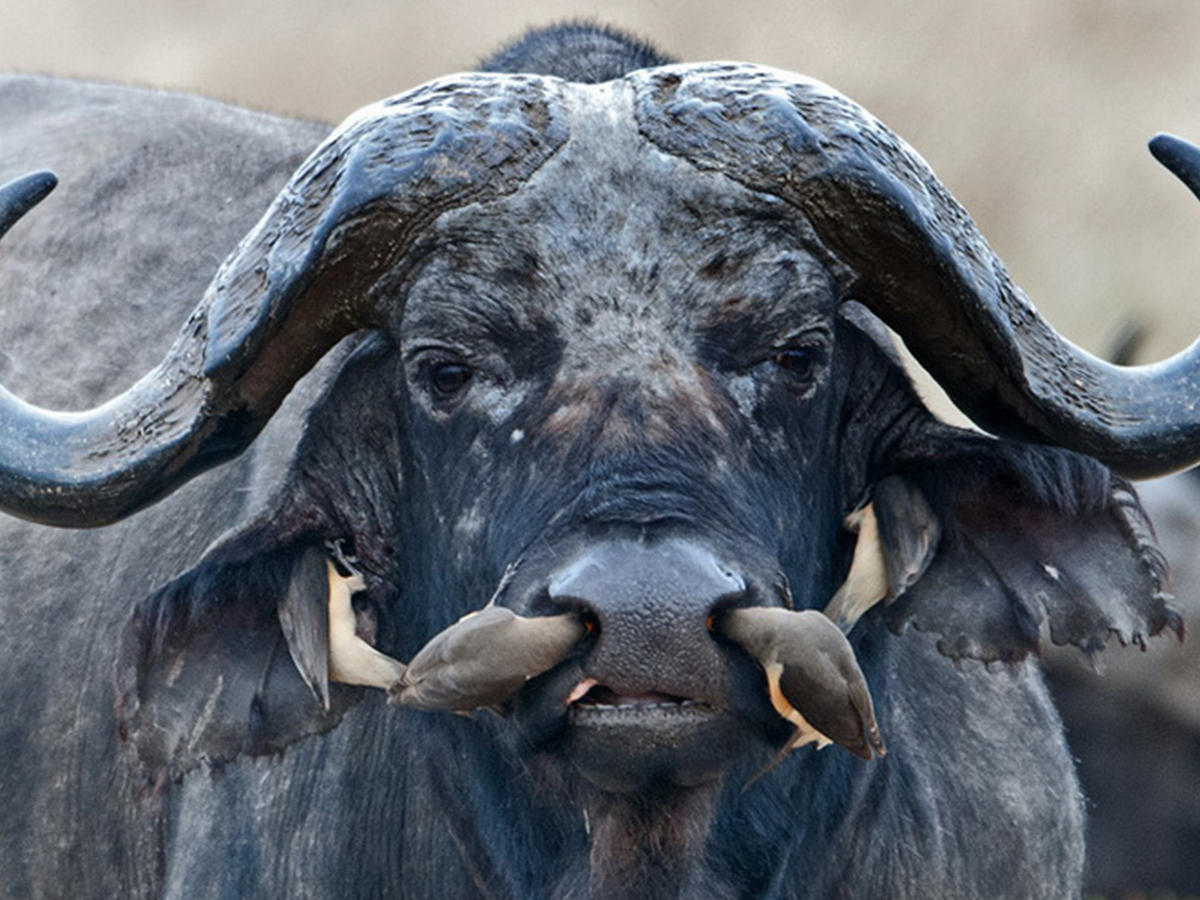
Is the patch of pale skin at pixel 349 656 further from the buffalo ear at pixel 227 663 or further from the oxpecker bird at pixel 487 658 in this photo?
the oxpecker bird at pixel 487 658

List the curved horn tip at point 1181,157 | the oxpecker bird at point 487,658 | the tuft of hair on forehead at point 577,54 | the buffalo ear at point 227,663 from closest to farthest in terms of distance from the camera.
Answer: the oxpecker bird at point 487,658
the curved horn tip at point 1181,157
the buffalo ear at point 227,663
the tuft of hair on forehead at point 577,54

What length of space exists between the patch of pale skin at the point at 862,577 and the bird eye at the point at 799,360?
0.55 m

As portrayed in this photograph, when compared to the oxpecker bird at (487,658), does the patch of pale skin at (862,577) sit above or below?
below

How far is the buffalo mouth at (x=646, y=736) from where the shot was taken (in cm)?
400

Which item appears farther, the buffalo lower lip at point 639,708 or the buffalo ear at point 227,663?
the buffalo ear at point 227,663

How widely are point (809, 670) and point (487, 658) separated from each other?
58 cm

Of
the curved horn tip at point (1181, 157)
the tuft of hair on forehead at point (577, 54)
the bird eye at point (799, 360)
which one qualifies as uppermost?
the curved horn tip at point (1181, 157)

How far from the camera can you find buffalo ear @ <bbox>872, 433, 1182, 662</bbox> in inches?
199

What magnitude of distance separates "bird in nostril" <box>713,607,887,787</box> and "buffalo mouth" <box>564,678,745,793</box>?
0.40 ft

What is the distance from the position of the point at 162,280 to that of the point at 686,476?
3.33 meters

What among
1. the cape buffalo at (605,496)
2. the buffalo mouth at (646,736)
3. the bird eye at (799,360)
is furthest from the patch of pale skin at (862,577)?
the buffalo mouth at (646,736)

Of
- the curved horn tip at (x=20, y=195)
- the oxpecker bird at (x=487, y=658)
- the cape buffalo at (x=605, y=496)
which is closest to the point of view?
the oxpecker bird at (x=487, y=658)

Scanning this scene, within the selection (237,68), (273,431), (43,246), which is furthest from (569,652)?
(237,68)

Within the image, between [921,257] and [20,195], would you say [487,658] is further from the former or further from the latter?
[20,195]
